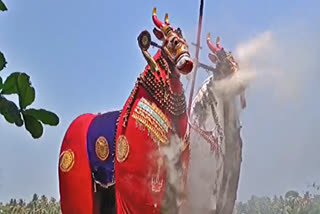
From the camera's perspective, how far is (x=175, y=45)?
5094 millimetres

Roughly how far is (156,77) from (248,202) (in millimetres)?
3066

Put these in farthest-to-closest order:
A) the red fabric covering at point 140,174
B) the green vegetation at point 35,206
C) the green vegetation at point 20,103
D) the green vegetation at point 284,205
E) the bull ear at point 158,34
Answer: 1. the green vegetation at point 35,206
2. the green vegetation at point 284,205
3. the bull ear at point 158,34
4. the red fabric covering at point 140,174
5. the green vegetation at point 20,103

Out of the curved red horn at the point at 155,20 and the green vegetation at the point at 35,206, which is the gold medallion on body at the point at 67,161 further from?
the green vegetation at the point at 35,206

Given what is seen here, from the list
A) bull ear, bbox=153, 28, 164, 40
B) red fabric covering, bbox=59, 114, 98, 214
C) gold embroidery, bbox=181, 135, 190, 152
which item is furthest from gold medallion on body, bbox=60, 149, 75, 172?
bull ear, bbox=153, 28, 164, 40

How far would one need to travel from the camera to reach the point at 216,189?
5898 millimetres

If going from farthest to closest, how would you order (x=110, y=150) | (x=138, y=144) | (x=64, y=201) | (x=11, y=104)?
(x=64, y=201) → (x=110, y=150) → (x=138, y=144) → (x=11, y=104)

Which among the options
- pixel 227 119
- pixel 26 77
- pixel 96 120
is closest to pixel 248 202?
pixel 227 119

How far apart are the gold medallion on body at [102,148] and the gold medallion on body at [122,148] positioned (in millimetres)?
324

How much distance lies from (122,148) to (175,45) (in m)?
0.87

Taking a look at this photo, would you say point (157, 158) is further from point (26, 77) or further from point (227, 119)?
point (26, 77)

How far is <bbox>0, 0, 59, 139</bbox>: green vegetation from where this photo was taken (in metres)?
0.85

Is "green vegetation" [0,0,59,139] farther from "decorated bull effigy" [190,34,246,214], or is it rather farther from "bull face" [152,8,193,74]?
"decorated bull effigy" [190,34,246,214]

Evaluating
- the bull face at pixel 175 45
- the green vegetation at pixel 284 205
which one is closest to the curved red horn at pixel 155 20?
the bull face at pixel 175 45

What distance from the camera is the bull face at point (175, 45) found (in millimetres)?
4918
